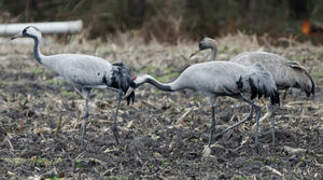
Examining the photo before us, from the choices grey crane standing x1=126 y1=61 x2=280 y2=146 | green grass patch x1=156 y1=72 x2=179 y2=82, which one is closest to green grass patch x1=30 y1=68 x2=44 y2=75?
green grass patch x1=156 y1=72 x2=179 y2=82

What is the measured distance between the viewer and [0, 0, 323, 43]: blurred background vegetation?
1342 centimetres

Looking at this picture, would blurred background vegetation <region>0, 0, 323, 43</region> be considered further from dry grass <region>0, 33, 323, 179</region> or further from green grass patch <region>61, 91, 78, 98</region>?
green grass patch <region>61, 91, 78, 98</region>

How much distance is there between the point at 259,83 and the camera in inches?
219

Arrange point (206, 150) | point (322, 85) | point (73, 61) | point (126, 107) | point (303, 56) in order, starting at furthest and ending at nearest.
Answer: point (303, 56)
point (322, 85)
point (126, 107)
point (73, 61)
point (206, 150)

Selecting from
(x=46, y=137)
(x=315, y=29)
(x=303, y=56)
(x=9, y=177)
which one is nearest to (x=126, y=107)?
(x=46, y=137)

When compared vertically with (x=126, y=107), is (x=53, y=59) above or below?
above

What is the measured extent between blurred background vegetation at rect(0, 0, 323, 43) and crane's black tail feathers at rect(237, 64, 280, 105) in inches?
258

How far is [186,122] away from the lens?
6.85m

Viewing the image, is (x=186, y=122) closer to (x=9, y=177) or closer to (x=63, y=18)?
(x=9, y=177)

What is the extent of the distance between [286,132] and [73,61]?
82.6 inches

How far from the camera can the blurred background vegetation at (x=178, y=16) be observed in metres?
13.4

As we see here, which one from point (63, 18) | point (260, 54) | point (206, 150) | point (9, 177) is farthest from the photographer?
point (63, 18)

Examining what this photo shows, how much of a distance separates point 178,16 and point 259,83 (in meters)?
9.32

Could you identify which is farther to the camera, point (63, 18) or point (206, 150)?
point (63, 18)
